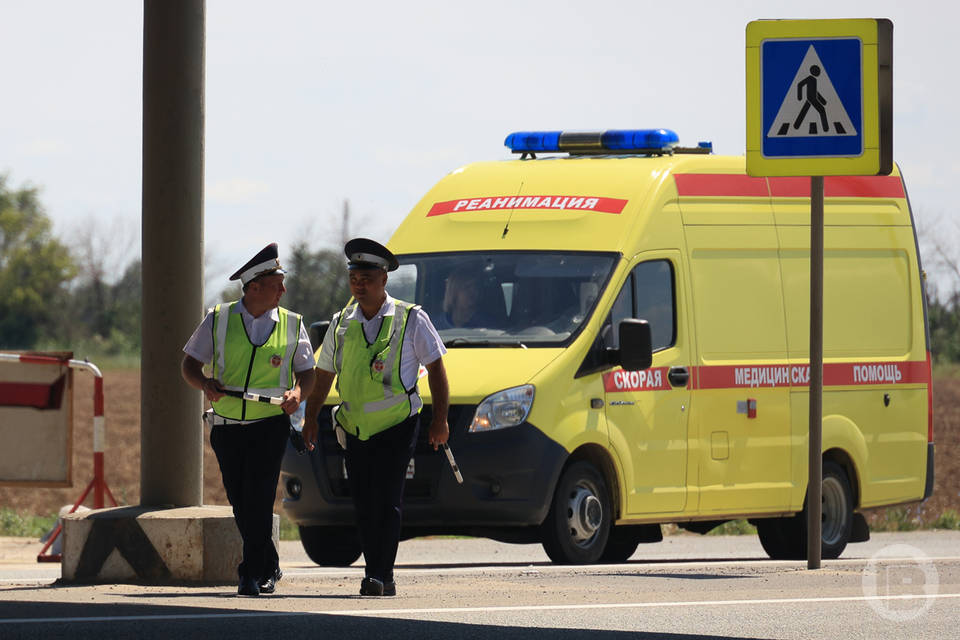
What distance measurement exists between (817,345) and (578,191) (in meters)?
2.73

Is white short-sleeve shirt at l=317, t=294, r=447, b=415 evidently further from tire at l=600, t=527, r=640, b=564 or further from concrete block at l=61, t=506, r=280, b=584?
tire at l=600, t=527, r=640, b=564

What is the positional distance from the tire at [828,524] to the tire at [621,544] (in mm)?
1038

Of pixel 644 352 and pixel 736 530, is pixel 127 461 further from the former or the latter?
pixel 644 352

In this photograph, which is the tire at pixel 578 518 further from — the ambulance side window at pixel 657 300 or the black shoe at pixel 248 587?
the black shoe at pixel 248 587

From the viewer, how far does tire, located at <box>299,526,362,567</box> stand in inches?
523

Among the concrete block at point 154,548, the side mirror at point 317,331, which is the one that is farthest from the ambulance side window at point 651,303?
the concrete block at point 154,548

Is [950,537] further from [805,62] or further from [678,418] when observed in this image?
[805,62]

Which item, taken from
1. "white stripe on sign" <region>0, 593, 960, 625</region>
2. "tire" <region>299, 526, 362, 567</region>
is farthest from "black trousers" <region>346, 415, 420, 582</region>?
"tire" <region>299, 526, 362, 567</region>

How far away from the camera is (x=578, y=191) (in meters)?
13.4

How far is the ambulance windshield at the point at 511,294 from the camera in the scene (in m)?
12.6

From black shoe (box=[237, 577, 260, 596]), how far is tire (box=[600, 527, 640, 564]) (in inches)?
194

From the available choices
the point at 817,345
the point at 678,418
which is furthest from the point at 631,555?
the point at 817,345

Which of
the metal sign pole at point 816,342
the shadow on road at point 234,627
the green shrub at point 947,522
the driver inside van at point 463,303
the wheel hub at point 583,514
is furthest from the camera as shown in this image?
the green shrub at point 947,522

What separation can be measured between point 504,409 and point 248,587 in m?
2.71
